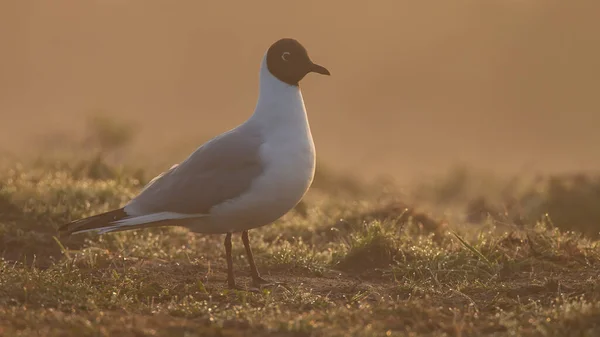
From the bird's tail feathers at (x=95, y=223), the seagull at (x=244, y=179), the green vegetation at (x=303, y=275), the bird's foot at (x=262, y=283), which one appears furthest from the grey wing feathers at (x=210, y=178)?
the bird's foot at (x=262, y=283)

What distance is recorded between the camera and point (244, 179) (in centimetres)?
626

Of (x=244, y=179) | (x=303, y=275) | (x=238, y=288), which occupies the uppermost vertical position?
(x=244, y=179)

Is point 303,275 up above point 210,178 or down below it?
below

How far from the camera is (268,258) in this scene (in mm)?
7812

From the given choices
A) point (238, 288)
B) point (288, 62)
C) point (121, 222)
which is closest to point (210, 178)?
point (121, 222)

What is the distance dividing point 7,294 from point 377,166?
15.6m

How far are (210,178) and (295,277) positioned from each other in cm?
121

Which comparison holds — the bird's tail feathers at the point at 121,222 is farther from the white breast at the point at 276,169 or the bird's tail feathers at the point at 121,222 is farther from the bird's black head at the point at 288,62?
the bird's black head at the point at 288,62

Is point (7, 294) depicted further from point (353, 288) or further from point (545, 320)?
point (545, 320)

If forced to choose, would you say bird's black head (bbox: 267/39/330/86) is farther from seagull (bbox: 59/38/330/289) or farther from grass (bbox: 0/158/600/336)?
grass (bbox: 0/158/600/336)

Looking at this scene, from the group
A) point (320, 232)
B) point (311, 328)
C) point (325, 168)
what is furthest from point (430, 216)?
point (325, 168)

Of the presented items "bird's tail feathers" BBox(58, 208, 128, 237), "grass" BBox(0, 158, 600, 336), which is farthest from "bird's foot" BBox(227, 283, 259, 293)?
"bird's tail feathers" BBox(58, 208, 128, 237)

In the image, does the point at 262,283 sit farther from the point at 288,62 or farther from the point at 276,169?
the point at 288,62

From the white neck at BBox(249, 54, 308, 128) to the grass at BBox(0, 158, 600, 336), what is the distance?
1.21 meters
